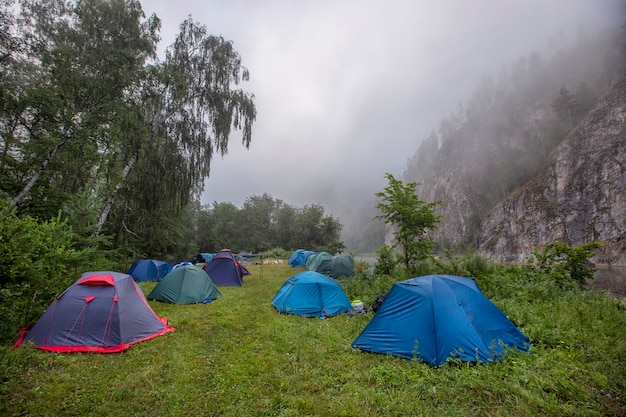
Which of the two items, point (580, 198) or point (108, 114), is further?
point (580, 198)

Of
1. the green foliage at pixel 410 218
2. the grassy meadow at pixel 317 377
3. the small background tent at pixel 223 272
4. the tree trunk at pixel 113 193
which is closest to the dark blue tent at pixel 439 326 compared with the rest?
the grassy meadow at pixel 317 377

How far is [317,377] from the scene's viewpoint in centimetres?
419

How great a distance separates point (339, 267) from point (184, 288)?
9405mm

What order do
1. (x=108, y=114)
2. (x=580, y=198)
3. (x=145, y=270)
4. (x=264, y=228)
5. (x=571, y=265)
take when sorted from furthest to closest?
(x=264, y=228) → (x=580, y=198) → (x=145, y=270) → (x=108, y=114) → (x=571, y=265)

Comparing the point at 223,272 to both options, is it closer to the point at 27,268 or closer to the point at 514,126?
the point at 27,268

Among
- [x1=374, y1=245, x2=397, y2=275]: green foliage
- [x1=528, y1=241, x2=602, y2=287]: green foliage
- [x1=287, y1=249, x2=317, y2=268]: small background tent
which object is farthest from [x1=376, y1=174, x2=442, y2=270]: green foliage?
[x1=287, y1=249, x2=317, y2=268]: small background tent

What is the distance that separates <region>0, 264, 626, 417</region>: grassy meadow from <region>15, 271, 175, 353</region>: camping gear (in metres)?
0.32

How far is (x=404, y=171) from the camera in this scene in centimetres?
11325

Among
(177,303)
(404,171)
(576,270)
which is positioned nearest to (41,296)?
(177,303)

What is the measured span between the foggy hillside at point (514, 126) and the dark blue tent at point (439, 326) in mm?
42562

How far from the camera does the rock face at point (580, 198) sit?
3288 centimetres

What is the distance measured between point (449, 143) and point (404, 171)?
34788mm

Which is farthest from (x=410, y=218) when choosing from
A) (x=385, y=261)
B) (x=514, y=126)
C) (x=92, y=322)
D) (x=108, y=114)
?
(x=514, y=126)

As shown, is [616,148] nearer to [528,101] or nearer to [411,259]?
[528,101]
